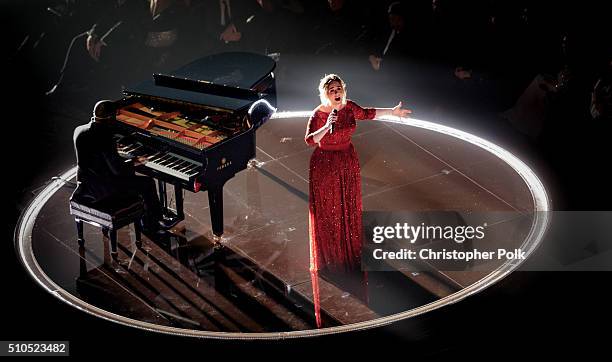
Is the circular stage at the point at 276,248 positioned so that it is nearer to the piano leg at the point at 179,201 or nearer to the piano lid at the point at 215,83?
the piano leg at the point at 179,201

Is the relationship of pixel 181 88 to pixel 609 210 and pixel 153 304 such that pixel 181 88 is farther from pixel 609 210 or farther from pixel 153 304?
pixel 609 210

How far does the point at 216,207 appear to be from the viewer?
7.75 metres

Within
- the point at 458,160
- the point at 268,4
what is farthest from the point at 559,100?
the point at 268,4

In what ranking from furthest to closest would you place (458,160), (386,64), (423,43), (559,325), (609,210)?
1. (386,64)
2. (423,43)
3. (458,160)
4. (609,210)
5. (559,325)

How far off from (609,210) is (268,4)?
451cm

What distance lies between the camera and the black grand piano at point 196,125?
748 cm

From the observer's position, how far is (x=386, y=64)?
457 inches

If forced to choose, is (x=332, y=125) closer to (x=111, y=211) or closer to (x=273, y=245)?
(x=273, y=245)

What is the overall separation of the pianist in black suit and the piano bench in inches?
1.8

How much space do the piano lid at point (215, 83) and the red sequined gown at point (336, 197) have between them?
2.93ft

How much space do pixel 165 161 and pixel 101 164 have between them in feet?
1.61

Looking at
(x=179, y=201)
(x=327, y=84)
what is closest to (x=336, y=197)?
(x=327, y=84)

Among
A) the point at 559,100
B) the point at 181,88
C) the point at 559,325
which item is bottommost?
the point at 559,325

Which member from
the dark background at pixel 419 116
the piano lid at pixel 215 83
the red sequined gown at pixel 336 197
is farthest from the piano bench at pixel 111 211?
the red sequined gown at pixel 336 197
